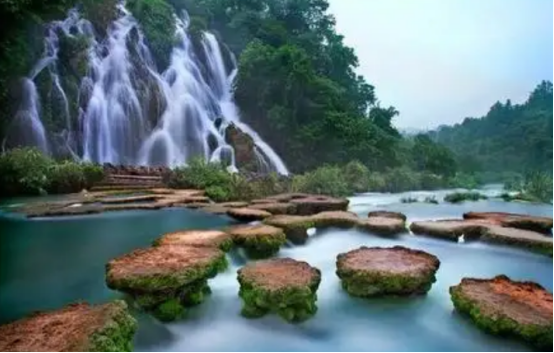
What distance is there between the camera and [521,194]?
5488 millimetres

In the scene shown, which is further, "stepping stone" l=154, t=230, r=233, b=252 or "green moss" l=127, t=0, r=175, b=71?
"green moss" l=127, t=0, r=175, b=71

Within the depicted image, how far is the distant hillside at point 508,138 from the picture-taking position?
4180 mm

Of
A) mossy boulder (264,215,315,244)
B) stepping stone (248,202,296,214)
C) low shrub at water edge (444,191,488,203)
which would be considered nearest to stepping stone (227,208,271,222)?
stepping stone (248,202,296,214)

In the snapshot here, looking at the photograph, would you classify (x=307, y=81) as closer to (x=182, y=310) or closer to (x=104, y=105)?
(x=104, y=105)

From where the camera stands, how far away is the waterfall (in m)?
8.16

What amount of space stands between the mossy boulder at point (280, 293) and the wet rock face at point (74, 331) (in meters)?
0.54

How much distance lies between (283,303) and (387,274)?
545 millimetres

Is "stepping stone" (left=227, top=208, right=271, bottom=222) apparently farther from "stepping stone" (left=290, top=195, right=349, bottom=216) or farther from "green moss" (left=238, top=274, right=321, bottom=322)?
"green moss" (left=238, top=274, right=321, bottom=322)

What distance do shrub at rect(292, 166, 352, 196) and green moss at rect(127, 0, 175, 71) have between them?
6.35 m

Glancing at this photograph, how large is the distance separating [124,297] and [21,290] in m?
0.59

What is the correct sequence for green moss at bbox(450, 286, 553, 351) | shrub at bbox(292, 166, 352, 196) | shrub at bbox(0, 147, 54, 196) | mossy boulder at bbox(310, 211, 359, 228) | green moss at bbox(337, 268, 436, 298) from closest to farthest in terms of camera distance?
1. green moss at bbox(450, 286, 553, 351)
2. green moss at bbox(337, 268, 436, 298)
3. mossy boulder at bbox(310, 211, 359, 228)
4. shrub at bbox(0, 147, 54, 196)
5. shrub at bbox(292, 166, 352, 196)

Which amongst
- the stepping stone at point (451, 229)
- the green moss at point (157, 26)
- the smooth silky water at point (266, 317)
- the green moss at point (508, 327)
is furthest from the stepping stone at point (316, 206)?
Result: the green moss at point (157, 26)

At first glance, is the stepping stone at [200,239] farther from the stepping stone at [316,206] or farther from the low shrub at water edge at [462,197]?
the low shrub at water edge at [462,197]

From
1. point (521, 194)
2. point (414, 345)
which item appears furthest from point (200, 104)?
point (414, 345)
